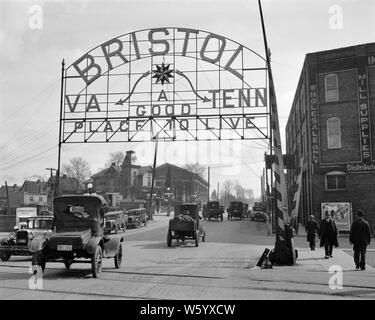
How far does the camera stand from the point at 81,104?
78.6 ft

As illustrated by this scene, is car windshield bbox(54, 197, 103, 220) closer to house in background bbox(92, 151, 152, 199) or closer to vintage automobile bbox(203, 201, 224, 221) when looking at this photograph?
vintage automobile bbox(203, 201, 224, 221)

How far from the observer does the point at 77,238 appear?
12.0m

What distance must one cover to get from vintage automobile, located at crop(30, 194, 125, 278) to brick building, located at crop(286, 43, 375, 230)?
2152 cm

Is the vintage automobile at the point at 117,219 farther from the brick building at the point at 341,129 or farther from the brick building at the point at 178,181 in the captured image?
the brick building at the point at 178,181

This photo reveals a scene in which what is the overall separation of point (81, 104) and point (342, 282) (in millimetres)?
16793

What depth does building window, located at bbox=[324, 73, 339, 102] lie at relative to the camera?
106 ft

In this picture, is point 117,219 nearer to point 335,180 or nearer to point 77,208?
point 335,180

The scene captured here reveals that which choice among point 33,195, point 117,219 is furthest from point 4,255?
point 33,195

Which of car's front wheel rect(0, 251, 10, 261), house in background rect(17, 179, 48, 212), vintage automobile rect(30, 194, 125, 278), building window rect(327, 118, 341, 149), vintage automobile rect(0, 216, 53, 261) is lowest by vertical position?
car's front wheel rect(0, 251, 10, 261)

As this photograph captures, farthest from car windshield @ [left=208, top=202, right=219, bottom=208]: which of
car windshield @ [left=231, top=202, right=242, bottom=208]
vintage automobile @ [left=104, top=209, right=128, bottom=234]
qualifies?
vintage automobile @ [left=104, top=209, right=128, bottom=234]

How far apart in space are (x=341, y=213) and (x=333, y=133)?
5.57 meters

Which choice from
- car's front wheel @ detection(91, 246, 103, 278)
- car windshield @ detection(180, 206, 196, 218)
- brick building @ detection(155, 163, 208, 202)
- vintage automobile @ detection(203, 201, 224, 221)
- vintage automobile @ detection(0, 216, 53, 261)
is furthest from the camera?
brick building @ detection(155, 163, 208, 202)
